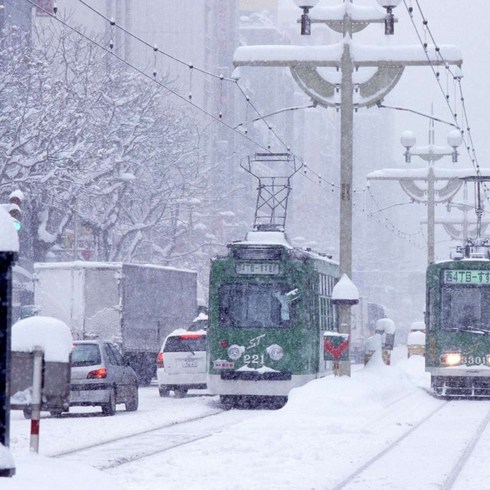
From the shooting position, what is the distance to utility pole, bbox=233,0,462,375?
105 ft

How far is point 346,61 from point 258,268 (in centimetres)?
460

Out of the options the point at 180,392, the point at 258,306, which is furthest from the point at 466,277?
the point at 180,392

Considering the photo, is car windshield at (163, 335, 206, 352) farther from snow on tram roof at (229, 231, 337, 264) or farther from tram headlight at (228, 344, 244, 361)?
tram headlight at (228, 344, 244, 361)

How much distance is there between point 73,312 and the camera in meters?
41.1

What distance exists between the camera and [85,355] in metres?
28.1

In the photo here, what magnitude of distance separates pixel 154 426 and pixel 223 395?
6508mm

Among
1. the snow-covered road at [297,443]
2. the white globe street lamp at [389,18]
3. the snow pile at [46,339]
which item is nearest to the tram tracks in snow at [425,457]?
the snow-covered road at [297,443]

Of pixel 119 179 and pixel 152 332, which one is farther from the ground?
pixel 119 179

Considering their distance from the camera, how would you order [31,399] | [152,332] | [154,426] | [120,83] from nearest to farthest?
[31,399] → [154,426] → [152,332] → [120,83]

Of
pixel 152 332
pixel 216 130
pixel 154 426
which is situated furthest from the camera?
pixel 216 130

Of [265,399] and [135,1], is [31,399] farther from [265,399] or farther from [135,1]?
[135,1]

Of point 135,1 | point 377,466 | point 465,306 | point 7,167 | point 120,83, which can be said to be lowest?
point 377,466

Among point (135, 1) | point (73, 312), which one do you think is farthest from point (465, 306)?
point (135, 1)

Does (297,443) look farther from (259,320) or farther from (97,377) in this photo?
(259,320)
